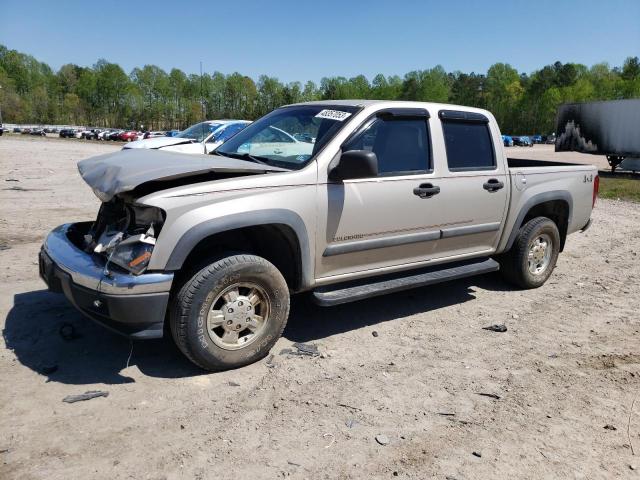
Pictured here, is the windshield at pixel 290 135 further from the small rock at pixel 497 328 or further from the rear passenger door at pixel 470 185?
the small rock at pixel 497 328

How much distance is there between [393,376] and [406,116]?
2.23m

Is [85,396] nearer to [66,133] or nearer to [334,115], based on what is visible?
[334,115]

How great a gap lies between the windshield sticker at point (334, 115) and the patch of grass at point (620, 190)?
12.3 metres

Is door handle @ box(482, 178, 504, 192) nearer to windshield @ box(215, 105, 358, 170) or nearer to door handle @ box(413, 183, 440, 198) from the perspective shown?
door handle @ box(413, 183, 440, 198)

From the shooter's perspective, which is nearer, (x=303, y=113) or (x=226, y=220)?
(x=226, y=220)

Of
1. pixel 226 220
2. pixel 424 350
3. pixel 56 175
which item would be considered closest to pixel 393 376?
pixel 424 350

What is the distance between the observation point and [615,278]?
6.44 m

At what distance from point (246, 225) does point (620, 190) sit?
50.6 ft

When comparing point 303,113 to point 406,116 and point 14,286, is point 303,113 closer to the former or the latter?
point 406,116

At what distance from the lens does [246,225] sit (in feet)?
11.8

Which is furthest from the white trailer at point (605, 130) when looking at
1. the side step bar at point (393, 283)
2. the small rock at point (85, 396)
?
the small rock at point (85, 396)

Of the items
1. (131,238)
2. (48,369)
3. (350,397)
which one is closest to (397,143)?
(350,397)

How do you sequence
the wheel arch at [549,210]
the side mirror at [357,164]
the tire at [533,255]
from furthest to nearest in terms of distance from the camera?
the tire at [533,255], the wheel arch at [549,210], the side mirror at [357,164]

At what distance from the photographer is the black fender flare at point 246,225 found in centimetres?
337
